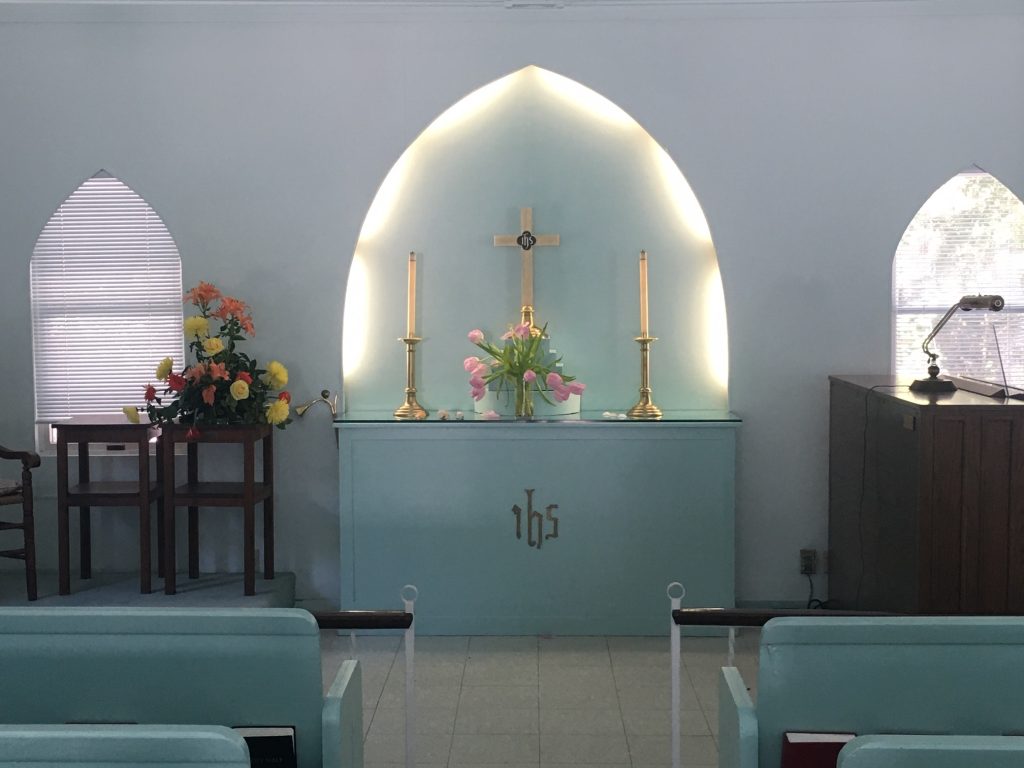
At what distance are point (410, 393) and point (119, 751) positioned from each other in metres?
4.05

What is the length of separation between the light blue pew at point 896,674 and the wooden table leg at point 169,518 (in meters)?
3.57

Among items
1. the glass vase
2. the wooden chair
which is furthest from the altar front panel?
the wooden chair

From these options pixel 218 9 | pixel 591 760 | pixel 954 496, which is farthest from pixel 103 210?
pixel 954 496

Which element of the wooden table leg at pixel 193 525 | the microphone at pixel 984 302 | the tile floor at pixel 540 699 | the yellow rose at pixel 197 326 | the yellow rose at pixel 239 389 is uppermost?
the microphone at pixel 984 302

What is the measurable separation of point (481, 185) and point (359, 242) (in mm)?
721

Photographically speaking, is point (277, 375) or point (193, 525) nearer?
point (277, 375)

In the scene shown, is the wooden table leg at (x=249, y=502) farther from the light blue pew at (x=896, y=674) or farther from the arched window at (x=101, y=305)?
the light blue pew at (x=896, y=674)

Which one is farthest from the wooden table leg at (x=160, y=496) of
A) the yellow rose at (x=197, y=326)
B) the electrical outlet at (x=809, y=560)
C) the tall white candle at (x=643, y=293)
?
the electrical outlet at (x=809, y=560)

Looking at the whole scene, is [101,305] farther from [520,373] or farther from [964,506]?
[964,506]

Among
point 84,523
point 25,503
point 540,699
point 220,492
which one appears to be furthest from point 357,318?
point 540,699

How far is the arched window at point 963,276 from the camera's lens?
5.82m

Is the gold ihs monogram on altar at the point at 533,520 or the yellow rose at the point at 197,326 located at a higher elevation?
the yellow rose at the point at 197,326

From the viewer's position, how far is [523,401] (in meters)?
5.64

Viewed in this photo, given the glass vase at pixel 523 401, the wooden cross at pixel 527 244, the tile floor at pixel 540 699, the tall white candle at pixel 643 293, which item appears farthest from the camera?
the wooden cross at pixel 527 244
